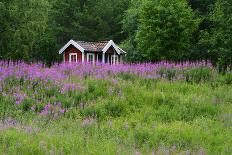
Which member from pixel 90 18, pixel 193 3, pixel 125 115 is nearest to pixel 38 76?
pixel 125 115

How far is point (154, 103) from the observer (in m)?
12.2

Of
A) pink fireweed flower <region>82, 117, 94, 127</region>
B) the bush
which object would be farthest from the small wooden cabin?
pink fireweed flower <region>82, 117, 94, 127</region>

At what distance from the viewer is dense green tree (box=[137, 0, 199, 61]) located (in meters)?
31.0

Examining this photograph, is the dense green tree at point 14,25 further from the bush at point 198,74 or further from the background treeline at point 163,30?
the bush at point 198,74

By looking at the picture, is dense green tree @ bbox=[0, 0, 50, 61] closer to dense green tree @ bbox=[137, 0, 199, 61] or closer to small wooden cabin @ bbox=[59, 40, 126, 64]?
dense green tree @ bbox=[137, 0, 199, 61]

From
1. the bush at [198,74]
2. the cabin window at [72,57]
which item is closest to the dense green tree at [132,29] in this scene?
the cabin window at [72,57]

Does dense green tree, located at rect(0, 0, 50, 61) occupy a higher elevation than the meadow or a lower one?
higher

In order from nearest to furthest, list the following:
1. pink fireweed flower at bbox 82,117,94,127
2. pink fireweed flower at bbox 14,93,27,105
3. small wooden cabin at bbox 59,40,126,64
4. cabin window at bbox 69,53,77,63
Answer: pink fireweed flower at bbox 82,117,94,127, pink fireweed flower at bbox 14,93,27,105, small wooden cabin at bbox 59,40,126,64, cabin window at bbox 69,53,77,63

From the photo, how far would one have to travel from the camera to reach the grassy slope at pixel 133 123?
777 centimetres

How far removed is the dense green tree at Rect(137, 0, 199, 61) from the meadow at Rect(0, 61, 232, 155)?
14.1 m

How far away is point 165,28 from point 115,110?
20.4 metres

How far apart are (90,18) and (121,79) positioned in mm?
43663

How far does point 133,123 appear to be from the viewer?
10203 mm

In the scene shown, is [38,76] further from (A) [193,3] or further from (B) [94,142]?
(A) [193,3]
